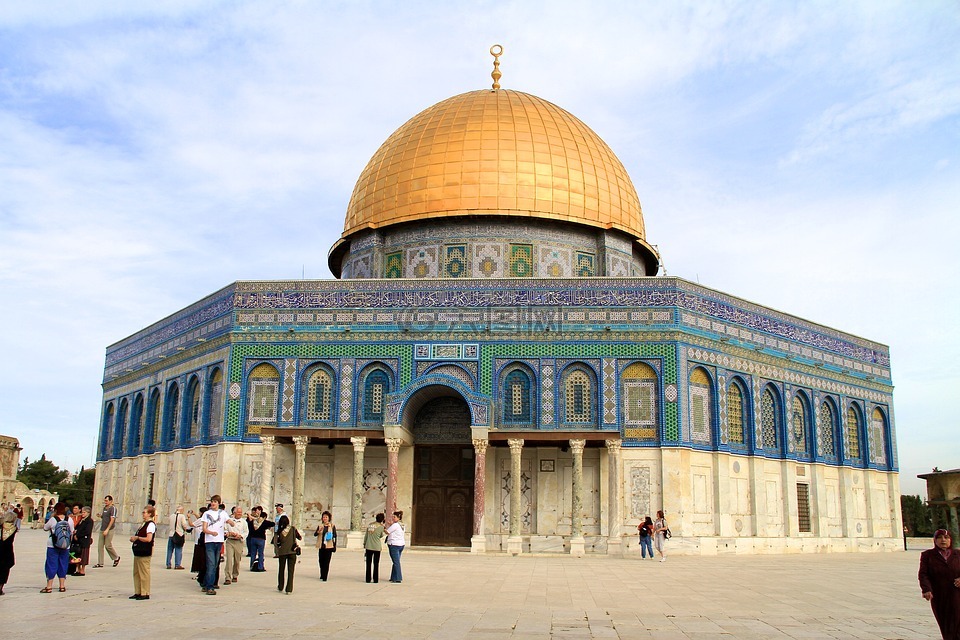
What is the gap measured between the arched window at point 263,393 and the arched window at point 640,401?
8920 millimetres

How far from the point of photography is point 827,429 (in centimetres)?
2819

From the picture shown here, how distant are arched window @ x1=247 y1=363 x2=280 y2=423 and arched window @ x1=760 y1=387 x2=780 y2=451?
1310cm

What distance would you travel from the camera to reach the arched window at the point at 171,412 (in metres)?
27.9

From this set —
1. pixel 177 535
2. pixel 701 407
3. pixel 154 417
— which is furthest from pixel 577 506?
pixel 154 417

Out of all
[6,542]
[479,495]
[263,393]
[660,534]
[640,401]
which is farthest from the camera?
[263,393]

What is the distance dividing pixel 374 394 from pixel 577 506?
5.92 meters

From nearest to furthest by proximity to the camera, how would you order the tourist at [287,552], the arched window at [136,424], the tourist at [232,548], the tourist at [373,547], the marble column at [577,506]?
the tourist at [287,552] < the tourist at [232,548] < the tourist at [373,547] < the marble column at [577,506] < the arched window at [136,424]

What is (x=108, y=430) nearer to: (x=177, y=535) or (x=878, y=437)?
(x=177, y=535)

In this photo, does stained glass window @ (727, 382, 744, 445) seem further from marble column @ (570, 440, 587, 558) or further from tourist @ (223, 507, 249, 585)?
tourist @ (223, 507, 249, 585)

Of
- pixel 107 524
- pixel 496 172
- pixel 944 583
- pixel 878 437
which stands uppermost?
pixel 496 172

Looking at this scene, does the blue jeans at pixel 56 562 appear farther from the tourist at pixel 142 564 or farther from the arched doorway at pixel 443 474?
the arched doorway at pixel 443 474

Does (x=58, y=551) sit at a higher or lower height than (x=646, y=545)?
higher

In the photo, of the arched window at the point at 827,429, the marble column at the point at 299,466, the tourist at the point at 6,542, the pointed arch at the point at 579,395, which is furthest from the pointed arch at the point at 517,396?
the tourist at the point at 6,542

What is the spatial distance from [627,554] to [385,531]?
30.9 ft
